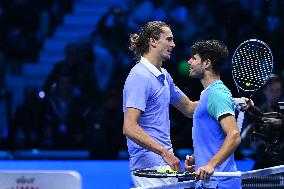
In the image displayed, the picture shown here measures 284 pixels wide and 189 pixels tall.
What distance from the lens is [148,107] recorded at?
547 centimetres

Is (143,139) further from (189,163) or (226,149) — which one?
(226,149)

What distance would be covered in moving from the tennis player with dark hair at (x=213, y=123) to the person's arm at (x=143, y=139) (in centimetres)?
18

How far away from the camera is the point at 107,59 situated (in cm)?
1250

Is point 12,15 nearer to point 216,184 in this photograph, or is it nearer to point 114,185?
point 114,185

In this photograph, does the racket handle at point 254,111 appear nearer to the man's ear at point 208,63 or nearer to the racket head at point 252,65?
the racket head at point 252,65

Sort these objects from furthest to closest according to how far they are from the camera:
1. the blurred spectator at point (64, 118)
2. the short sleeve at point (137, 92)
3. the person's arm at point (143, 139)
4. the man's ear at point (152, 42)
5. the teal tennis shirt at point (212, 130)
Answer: the blurred spectator at point (64, 118) < the man's ear at point (152, 42) < the short sleeve at point (137, 92) < the person's arm at point (143, 139) < the teal tennis shirt at point (212, 130)

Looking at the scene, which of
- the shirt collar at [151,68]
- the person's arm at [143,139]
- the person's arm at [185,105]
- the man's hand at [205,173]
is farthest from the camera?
the person's arm at [185,105]

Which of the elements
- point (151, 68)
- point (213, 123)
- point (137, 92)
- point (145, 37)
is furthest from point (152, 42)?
point (213, 123)

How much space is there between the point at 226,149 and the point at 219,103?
278mm

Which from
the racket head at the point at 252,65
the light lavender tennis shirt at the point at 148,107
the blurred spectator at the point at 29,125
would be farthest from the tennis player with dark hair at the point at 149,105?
the blurred spectator at the point at 29,125

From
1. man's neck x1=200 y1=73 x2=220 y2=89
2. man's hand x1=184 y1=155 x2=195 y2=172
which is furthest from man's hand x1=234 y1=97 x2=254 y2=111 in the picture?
man's hand x1=184 y1=155 x2=195 y2=172

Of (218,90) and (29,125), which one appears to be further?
(29,125)

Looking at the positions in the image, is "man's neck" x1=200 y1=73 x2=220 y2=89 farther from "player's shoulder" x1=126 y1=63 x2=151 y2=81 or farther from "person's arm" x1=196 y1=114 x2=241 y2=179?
"player's shoulder" x1=126 y1=63 x2=151 y2=81

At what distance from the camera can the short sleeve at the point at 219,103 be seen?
4676mm
